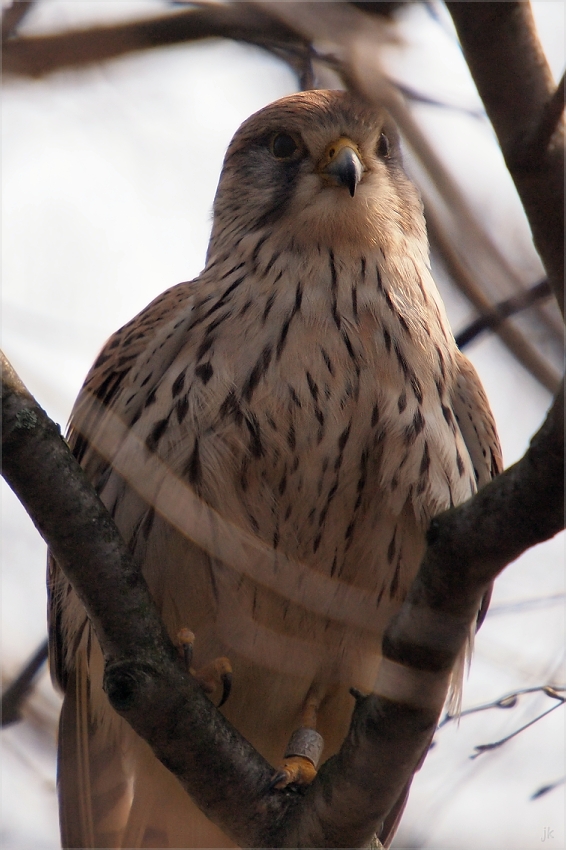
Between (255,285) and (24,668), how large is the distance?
198cm

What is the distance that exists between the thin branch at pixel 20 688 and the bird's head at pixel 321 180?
6.44ft

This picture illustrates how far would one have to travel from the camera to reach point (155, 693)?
292 centimetres

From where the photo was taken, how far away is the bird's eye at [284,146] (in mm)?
4234

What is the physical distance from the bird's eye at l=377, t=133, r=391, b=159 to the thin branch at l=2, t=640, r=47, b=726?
259cm

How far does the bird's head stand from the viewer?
389 cm

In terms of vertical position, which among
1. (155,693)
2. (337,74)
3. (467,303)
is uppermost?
(337,74)

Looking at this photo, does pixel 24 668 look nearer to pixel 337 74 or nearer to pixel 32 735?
pixel 32 735

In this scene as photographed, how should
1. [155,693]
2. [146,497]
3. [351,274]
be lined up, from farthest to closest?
[351,274]
[146,497]
[155,693]

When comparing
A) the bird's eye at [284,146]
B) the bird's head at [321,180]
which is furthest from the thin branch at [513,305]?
the bird's eye at [284,146]

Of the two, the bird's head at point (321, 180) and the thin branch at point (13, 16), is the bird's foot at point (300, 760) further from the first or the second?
the thin branch at point (13, 16)

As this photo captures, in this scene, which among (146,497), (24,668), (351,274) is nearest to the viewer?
(146,497)

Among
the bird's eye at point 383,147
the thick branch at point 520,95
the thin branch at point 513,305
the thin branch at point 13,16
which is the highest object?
the bird's eye at point 383,147

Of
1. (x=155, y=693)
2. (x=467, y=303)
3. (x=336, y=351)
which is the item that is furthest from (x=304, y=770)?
(x=467, y=303)

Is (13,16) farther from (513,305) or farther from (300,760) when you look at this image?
(300,760)
